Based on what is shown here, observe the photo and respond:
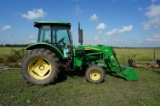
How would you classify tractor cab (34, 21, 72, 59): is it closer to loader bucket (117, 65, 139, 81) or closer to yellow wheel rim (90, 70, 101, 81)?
yellow wheel rim (90, 70, 101, 81)

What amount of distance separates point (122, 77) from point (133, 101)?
124 inches

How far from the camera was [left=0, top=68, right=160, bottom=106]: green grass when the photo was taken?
5000 millimetres

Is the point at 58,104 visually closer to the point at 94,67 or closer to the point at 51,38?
the point at 94,67

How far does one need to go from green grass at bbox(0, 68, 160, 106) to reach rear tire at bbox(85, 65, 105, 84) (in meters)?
0.22

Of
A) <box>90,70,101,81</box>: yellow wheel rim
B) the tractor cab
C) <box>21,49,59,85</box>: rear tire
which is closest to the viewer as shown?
<box>21,49,59,85</box>: rear tire

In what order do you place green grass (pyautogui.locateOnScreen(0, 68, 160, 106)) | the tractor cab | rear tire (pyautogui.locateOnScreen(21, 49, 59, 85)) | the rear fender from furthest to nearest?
the tractor cab, the rear fender, rear tire (pyautogui.locateOnScreen(21, 49, 59, 85)), green grass (pyautogui.locateOnScreen(0, 68, 160, 106))

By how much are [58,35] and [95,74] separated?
7.30ft

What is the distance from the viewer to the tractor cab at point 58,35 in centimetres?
760

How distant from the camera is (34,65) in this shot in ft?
24.3

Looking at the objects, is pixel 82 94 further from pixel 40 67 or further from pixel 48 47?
pixel 48 47

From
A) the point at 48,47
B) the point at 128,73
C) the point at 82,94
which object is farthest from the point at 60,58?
the point at 128,73

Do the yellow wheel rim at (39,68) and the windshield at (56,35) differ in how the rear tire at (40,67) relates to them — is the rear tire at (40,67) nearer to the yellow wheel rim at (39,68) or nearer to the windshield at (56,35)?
the yellow wheel rim at (39,68)

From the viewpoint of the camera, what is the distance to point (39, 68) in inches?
290

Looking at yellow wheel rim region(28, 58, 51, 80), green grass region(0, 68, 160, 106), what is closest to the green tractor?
yellow wheel rim region(28, 58, 51, 80)
